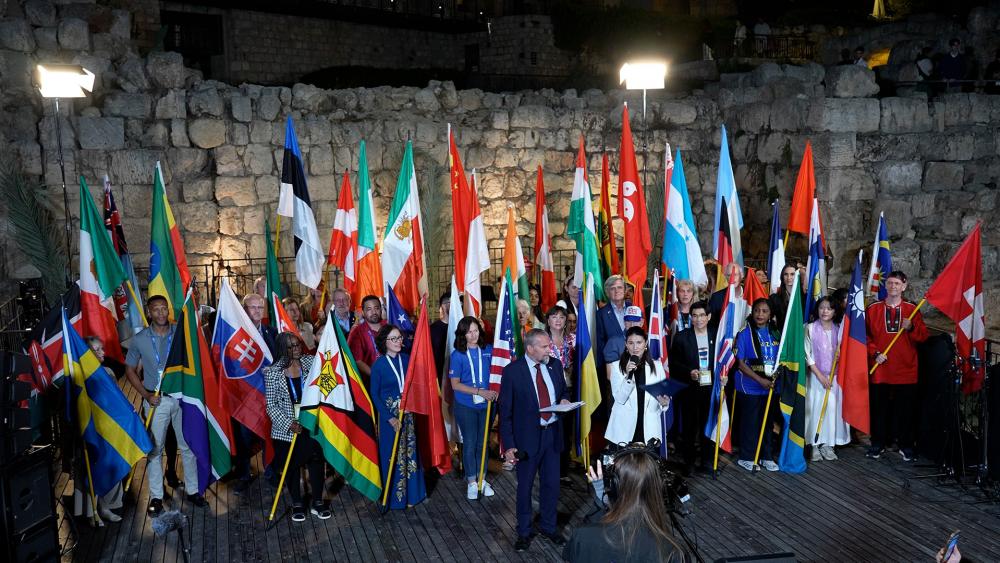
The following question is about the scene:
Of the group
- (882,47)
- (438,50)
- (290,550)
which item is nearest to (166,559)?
(290,550)

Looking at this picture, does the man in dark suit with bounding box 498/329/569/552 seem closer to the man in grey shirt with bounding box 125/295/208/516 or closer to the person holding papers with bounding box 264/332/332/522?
the person holding papers with bounding box 264/332/332/522

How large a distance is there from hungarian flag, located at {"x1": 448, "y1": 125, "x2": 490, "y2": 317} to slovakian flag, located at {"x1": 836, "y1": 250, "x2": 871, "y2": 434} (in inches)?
132

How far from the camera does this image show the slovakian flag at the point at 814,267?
8.67 m

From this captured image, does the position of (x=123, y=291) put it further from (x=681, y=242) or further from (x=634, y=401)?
(x=681, y=242)

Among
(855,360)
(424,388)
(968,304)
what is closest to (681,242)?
(855,360)

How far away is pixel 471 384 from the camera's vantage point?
7168 mm

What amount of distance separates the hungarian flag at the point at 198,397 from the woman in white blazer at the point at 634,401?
308 centimetres

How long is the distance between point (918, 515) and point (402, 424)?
4.04m

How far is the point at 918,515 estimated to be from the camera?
22.4 feet

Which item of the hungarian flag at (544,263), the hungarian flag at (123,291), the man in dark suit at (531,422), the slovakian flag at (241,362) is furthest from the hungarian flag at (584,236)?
the hungarian flag at (123,291)

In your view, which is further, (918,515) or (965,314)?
(965,314)

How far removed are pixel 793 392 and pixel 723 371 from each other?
2.10 ft

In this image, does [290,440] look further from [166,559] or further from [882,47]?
[882,47]

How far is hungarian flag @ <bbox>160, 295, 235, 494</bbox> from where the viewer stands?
682cm
